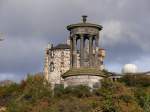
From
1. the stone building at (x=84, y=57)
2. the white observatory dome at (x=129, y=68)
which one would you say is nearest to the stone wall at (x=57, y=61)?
the white observatory dome at (x=129, y=68)

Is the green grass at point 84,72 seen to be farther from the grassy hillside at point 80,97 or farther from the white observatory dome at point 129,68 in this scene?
the white observatory dome at point 129,68

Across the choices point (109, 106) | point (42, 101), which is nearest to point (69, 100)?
point (42, 101)

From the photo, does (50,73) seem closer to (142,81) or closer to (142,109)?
(142,81)

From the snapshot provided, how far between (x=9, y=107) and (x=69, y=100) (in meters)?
6.81

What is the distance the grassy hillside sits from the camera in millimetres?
73438

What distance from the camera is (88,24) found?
80938mm

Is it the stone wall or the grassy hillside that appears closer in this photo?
the grassy hillside

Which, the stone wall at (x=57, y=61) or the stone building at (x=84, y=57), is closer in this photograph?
the stone building at (x=84, y=57)

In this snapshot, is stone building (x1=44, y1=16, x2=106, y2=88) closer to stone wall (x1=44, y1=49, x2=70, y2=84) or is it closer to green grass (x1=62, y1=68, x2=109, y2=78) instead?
green grass (x1=62, y1=68, x2=109, y2=78)

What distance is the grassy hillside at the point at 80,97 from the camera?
241 feet

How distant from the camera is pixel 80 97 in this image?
7906cm

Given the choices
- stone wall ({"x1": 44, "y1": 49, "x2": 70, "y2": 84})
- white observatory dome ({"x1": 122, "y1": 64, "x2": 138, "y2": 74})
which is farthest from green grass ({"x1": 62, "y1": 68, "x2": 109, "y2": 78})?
stone wall ({"x1": 44, "y1": 49, "x2": 70, "y2": 84})

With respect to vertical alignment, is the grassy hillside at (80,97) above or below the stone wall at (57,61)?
below

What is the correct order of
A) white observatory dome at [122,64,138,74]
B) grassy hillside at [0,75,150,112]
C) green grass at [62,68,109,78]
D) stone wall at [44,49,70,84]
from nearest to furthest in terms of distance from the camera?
grassy hillside at [0,75,150,112] < green grass at [62,68,109,78] < white observatory dome at [122,64,138,74] < stone wall at [44,49,70,84]
